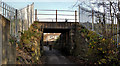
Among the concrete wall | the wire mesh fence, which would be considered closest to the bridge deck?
the wire mesh fence

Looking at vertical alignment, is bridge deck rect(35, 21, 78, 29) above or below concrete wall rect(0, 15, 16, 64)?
above

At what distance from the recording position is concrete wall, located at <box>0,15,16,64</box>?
5.46 metres

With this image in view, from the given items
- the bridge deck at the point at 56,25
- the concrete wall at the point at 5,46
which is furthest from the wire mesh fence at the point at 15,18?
the bridge deck at the point at 56,25

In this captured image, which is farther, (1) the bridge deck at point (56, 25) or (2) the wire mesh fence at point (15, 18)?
(1) the bridge deck at point (56, 25)

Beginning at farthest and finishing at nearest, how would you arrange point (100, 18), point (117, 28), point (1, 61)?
point (100, 18), point (117, 28), point (1, 61)

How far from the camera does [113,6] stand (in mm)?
8672

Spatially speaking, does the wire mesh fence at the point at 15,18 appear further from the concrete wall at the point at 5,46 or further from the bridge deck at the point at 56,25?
the bridge deck at the point at 56,25

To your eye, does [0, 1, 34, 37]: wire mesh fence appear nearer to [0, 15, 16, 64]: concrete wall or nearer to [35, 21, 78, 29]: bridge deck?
[0, 15, 16, 64]: concrete wall

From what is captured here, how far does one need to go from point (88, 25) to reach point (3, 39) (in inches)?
319

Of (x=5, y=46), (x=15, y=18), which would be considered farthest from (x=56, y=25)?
(x=5, y=46)

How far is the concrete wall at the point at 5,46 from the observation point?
546 centimetres

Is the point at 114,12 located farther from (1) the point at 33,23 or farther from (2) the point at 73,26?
(1) the point at 33,23

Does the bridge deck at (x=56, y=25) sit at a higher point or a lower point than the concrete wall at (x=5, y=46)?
higher

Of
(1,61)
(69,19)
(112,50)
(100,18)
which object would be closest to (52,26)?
(69,19)
